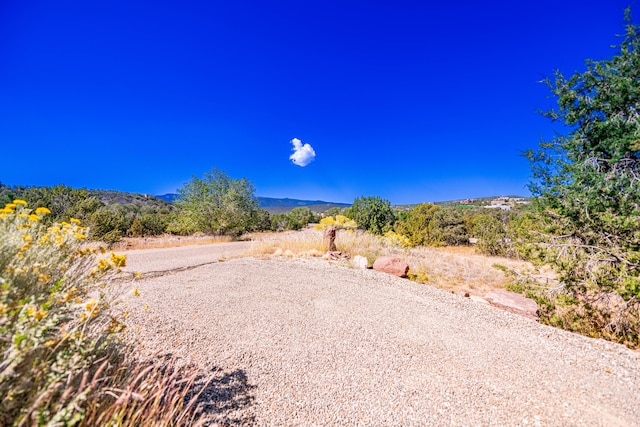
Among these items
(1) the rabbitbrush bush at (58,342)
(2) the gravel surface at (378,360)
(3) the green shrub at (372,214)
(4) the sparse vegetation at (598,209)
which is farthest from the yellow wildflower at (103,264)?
(3) the green shrub at (372,214)

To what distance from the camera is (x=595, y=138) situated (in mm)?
4324

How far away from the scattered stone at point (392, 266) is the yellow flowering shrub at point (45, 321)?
558cm

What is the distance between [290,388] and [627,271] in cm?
462

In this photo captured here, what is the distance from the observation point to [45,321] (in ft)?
4.03

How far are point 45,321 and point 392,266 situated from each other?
19.7 ft

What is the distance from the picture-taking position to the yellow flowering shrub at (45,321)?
981mm

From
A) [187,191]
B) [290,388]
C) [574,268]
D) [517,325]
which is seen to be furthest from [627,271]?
[187,191]

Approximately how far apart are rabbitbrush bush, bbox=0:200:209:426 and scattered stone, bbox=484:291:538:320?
4.95 metres

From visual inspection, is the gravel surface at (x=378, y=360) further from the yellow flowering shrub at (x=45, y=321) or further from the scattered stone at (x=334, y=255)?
the scattered stone at (x=334, y=255)

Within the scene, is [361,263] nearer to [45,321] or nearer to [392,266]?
[392,266]

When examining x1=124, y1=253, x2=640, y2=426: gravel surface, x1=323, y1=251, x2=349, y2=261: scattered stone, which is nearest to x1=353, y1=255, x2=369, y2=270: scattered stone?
x1=323, y1=251, x2=349, y2=261: scattered stone

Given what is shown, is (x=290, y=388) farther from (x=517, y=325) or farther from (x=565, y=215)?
(x=565, y=215)

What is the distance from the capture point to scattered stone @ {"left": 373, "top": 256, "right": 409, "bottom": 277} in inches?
246

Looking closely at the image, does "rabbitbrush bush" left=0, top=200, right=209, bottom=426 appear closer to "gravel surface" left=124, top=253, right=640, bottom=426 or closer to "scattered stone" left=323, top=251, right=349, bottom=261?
"gravel surface" left=124, top=253, right=640, bottom=426
